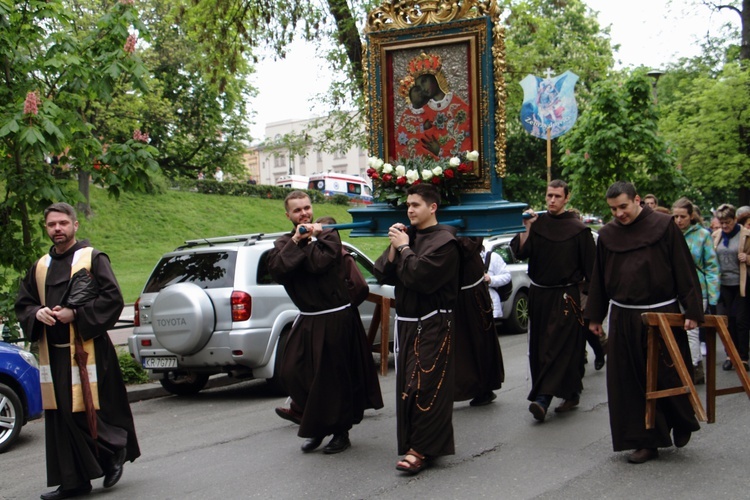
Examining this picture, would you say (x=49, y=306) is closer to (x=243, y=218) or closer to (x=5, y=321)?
(x=5, y=321)

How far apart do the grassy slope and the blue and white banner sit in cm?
1458

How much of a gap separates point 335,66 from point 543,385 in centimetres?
1092

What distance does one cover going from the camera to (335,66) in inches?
667

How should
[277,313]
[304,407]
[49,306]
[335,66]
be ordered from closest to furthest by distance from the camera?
[49,306] → [304,407] → [277,313] → [335,66]

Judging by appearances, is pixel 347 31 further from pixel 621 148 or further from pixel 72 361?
pixel 72 361

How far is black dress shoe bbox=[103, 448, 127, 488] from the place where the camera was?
230 inches

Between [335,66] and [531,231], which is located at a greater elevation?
[335,66]

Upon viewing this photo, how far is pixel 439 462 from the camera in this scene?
20.3 feet

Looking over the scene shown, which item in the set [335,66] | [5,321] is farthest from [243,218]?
[5,321]

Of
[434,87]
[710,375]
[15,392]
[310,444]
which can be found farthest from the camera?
[434,87]

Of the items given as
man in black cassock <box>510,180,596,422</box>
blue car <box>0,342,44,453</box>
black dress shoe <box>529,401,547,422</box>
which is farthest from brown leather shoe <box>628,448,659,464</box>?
blue car <box>0,342,44,453</box>

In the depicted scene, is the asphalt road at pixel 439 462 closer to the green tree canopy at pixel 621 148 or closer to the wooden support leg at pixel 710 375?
the wooden support leg at pixel 710 375

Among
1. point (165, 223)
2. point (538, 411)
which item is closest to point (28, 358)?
point (538, 411)

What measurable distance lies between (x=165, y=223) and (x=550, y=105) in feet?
79.8
